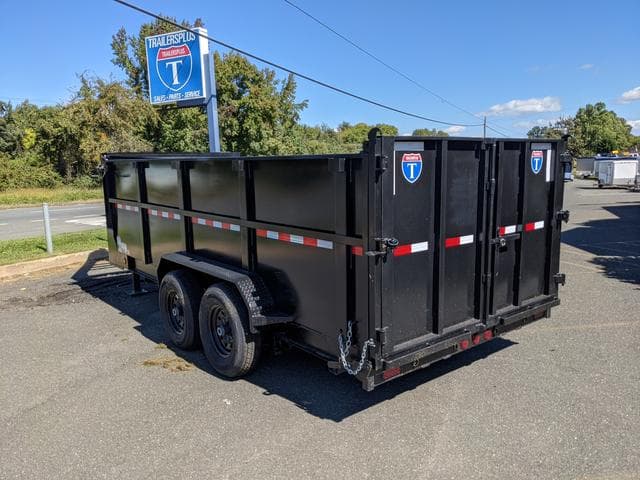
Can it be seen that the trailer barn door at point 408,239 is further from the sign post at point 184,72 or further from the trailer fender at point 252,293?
the sign post at point 184,72

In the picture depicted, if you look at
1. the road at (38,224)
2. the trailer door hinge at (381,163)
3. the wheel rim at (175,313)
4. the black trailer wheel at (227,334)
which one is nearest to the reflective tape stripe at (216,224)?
the black trailer wheel at (227,334)

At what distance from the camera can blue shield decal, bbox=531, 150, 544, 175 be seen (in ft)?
15.5

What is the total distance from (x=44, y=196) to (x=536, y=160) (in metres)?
32.9

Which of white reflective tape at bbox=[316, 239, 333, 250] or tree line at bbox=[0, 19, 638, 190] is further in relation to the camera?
tree line at bbox=[0, 19, 638, 190]

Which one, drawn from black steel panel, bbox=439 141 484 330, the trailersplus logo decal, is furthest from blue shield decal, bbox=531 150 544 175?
the trailersplus logo decal

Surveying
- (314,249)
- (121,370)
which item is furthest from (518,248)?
(121,370)

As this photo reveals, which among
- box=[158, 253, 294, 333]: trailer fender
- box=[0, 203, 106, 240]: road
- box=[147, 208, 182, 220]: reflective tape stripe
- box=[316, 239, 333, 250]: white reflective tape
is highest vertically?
box=[147, 208, 182, 220]: reflective tape stripe

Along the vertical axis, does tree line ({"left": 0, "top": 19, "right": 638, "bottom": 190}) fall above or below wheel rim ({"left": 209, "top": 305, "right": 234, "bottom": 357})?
above

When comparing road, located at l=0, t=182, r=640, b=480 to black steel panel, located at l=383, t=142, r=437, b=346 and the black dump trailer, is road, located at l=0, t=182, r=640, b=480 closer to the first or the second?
the black dump trailer

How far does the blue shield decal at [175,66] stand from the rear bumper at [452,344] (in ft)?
33.4

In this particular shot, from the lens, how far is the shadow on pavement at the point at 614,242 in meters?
9.14

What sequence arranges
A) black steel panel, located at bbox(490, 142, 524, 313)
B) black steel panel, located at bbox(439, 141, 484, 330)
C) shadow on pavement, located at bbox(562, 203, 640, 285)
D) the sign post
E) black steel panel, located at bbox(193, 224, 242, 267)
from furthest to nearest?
the sign post → shadow on pavement, located at bbox(562, 203, 640, 285) → black steel panel, located at bbox(193, 224, 242, 267) → black steel panel, located at bbox(490, 142, 524, 313) → black steel panel, located at bbox(439, 141, 484, 330)

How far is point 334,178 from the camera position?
145 inches

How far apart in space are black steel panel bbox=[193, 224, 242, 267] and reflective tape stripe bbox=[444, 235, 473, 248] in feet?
6.36
